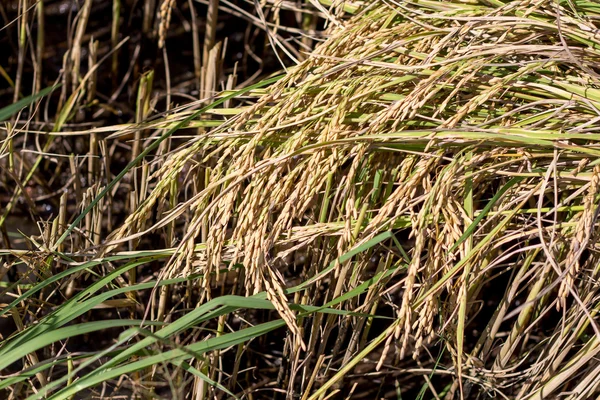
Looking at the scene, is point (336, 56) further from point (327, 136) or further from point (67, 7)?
point (67, 7)

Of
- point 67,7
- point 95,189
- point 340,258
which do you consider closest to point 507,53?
point 340,258

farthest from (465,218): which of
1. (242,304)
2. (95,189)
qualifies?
(95,189)

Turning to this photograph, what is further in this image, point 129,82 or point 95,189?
point 129,82

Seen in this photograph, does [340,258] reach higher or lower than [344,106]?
lower

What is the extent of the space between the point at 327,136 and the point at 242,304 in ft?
0.79

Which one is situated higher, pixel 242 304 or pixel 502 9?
pixel 502 9

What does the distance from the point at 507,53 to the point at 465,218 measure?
0.24m

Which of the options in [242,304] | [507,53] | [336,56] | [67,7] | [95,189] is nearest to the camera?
[242,304]

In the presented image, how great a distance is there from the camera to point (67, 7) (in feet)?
7.15

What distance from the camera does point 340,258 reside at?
94 centimetres

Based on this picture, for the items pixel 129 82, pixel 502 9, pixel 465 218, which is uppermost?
pixel 502 9

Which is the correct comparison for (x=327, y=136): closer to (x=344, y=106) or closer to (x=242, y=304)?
(x=344, y=106)

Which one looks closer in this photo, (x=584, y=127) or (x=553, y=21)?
(x=584, y=127)

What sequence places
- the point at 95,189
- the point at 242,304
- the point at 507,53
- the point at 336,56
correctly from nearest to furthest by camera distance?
the point at 242,304 → the point at 507,53 → the point at 336,56 → the point at 95,189
